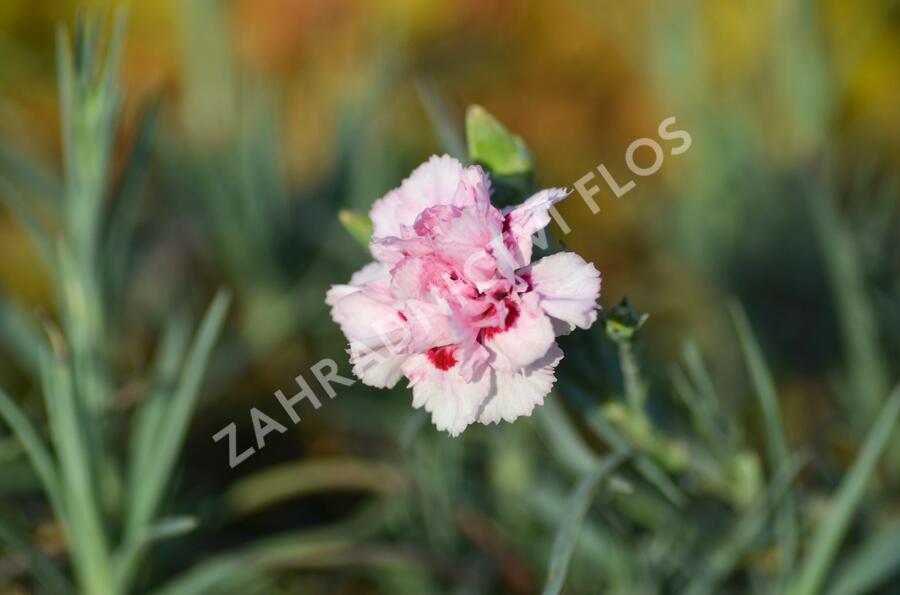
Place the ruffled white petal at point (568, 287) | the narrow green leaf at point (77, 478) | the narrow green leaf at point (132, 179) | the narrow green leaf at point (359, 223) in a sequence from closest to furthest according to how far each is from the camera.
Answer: the ruffled white petal at point (568, 287), the narrow green leaf at point (359, 223), the narrow green leaf at point (77, 478), the narrow green leaf at point (132, 179)

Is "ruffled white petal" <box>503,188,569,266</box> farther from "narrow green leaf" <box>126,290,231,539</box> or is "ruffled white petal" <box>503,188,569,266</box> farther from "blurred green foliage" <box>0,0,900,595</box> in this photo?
"narrow green leaf" <box>126,290,231,539</box>

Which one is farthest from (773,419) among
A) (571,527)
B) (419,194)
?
(419,194)

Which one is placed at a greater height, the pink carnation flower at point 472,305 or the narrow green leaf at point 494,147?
the narrow green leaf at point 494,147

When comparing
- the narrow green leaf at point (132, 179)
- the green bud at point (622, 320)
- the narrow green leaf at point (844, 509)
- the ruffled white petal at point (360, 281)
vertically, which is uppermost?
the narrow green leaf at point (132, 179)

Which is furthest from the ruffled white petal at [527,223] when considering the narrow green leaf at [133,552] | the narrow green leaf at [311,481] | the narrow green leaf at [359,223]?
the narrow green leaf at [311,481]

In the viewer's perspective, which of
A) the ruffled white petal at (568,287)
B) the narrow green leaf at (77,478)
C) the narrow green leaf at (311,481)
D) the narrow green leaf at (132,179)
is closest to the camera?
the ruffled white petal at (568,287)

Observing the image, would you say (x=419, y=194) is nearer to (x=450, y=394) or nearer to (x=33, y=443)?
(x=450, y=394)

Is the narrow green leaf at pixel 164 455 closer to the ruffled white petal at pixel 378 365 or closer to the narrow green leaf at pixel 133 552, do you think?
the narrow green leaf at pixel 133 552
